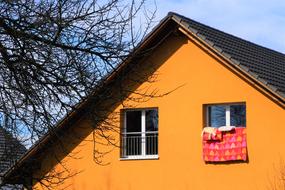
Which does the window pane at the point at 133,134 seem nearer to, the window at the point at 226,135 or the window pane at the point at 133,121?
the window pane at the point at 133,121

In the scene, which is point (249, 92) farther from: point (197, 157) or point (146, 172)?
point (146, 172)

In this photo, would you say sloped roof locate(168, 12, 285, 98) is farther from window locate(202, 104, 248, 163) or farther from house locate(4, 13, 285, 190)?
window locate(202, 104, 248, 163)

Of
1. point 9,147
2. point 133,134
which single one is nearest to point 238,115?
point 133,134

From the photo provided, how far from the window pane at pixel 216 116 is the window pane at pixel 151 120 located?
1.36 meters

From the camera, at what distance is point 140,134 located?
18.1 m

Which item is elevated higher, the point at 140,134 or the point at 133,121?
the point at 133,121

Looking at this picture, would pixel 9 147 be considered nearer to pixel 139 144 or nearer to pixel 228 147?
pixel 228 147

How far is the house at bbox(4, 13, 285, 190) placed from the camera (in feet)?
53.7

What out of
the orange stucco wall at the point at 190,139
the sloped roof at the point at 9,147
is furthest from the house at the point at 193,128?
the sloped roof at the point at 9,147

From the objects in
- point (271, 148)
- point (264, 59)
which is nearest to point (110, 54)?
point (271, 148)

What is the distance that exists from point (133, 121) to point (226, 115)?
2391mm

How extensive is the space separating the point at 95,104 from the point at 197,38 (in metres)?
8.33

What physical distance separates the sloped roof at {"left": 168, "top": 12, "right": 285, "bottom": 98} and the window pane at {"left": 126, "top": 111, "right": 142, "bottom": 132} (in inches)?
95.2

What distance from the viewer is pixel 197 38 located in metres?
17.5
